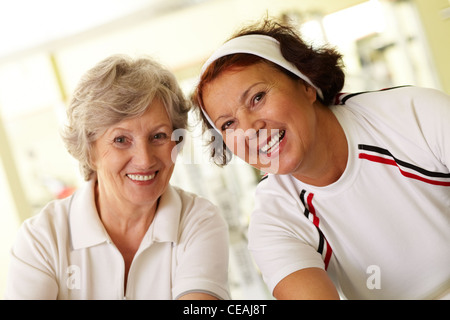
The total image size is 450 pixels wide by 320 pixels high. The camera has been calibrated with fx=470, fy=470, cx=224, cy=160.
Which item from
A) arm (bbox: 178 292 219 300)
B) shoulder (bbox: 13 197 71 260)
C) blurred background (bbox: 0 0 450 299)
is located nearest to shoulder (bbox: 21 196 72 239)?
shoulder (bbox: 13 197 71 260)

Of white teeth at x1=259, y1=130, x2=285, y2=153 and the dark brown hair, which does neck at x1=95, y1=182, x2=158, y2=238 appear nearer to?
the dark brown hair

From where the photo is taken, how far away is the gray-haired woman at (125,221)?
4.37ft

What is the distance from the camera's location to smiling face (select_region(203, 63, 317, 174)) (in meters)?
1.18

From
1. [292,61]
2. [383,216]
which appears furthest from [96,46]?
[383,216]

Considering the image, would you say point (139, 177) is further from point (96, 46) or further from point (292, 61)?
point (96, 46)

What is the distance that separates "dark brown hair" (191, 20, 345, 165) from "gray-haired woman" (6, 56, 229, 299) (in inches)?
6.0

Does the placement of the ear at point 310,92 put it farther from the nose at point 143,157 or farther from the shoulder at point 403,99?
the nose at point 143,157

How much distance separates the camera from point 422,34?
10.2 feet

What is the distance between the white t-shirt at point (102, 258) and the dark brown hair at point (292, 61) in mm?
259

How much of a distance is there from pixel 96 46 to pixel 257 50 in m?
2.57

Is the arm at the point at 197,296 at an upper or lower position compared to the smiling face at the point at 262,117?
lower

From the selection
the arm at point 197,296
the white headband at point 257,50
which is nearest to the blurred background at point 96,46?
the white headband at point 257,50

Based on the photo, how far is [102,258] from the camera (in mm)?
1430
